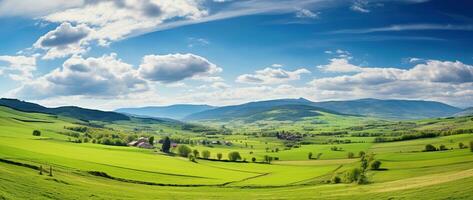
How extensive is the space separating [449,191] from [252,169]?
92.0 meters

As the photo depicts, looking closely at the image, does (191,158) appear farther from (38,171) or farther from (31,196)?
(31,196)

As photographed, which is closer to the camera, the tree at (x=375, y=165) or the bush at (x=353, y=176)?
the bush at (x=353, y=176)

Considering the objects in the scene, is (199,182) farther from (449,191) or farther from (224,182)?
(449,191)

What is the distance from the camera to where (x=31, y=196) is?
40500 mm

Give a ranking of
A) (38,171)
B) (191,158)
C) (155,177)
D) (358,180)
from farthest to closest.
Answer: (191,158) < (155,177) < (358,180) < (38,171)

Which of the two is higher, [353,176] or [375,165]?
[375,165]

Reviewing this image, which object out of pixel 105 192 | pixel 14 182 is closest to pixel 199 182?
pixel 105 192

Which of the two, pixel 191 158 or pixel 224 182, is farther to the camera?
pixel 191 158

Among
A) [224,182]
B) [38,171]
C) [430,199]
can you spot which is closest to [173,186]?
[224,182]

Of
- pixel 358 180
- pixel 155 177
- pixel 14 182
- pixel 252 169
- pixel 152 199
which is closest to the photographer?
pixel 14 182

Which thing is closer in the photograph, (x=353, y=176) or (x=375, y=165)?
(x=353, y=176)

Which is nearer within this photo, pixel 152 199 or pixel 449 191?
pixel 449 191

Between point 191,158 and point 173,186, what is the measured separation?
70.9m

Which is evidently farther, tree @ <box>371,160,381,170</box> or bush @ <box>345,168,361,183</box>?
tree @ <box>371,160,381,170</box>
